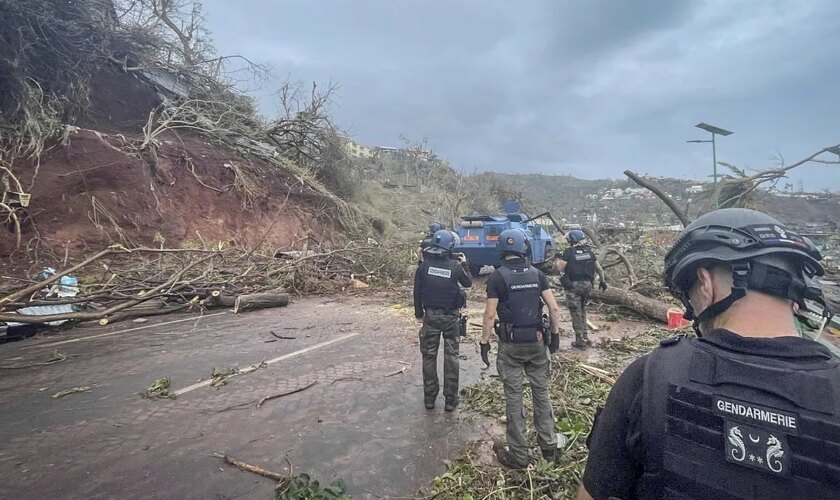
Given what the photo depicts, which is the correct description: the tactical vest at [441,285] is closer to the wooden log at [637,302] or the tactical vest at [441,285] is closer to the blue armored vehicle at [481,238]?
the wooden log at [637,302]

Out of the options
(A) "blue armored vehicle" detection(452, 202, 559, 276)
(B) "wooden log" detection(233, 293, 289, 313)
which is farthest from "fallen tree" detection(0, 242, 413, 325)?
(A) "blue armored vehicle" detection(452, 202, 559, 276)

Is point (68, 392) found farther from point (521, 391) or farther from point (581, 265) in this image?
point (581, 265)

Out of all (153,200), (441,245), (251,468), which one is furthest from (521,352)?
(153,200)

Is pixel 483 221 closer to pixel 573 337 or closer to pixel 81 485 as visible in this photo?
pixel 573 337

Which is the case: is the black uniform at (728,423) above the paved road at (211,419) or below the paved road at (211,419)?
above

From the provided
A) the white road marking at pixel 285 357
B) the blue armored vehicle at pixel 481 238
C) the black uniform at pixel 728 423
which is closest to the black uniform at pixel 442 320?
the white road marking at pixel 285 357

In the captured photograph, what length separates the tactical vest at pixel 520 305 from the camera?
12.3ft

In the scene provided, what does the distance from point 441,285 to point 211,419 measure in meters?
2.55

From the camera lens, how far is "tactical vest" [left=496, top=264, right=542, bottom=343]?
3738 mm

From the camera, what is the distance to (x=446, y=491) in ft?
10.1

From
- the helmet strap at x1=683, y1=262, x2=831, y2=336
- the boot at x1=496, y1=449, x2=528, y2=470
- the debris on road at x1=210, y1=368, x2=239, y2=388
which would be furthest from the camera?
the debris on road at x1=210, y1=368, x2=239, y2=388

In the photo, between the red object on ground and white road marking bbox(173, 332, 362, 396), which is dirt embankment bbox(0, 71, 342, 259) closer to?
white road marking bbox(173, 332, 362, 396)

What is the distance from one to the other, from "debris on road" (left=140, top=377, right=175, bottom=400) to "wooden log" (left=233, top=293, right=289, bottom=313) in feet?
13.5

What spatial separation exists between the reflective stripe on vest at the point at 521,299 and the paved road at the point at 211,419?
1.17 meters
